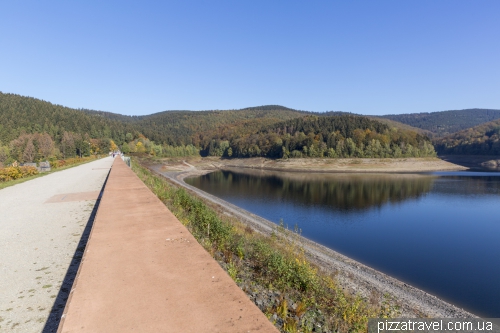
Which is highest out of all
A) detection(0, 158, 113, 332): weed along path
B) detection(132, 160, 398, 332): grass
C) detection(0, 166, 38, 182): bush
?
detection(0, 166, 38, 182): bush

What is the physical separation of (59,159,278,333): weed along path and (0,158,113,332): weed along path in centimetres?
77

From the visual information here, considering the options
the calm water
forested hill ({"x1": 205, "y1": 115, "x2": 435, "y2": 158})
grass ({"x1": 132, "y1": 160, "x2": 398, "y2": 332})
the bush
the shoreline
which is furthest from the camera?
forested hill ({"x1": 205, "y1": 115, "x2": 435, "y2": 158})

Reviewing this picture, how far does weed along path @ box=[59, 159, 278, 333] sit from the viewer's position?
263 cm

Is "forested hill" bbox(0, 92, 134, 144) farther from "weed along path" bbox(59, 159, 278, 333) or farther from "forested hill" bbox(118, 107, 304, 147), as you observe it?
"weed along path" bbox(59, 159, 278, 333)

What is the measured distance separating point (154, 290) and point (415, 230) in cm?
2141

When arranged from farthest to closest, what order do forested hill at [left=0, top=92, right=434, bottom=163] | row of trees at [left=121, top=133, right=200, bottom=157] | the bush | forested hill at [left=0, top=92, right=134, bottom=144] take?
1. row of trees at [left=121, top=133, right=200, bottom=157]
2. forested hill at [left=0, top=92, right=134, bottom=144]
3. forested hill at [left=0, top=92, right=434, bottom=163]
4. the bush

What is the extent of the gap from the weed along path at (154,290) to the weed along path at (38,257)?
2.52 ft

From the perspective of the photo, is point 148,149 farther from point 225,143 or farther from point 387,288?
point 387,288

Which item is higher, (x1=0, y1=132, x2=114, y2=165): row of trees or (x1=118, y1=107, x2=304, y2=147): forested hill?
(x1=118, y1=107, x2=304, y2=147): forested hill

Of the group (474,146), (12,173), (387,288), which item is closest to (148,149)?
(12,173)

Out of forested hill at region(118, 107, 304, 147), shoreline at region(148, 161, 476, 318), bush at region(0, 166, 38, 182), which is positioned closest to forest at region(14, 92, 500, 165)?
forested hill at region(118, 107, 304, 147)

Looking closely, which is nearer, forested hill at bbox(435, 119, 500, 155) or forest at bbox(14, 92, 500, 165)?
forest at bbox(14, 92, 500, 165)

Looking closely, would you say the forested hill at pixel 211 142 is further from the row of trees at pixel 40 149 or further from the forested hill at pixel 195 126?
the forested hill at pixel 195 126

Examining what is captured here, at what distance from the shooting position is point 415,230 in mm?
20094
